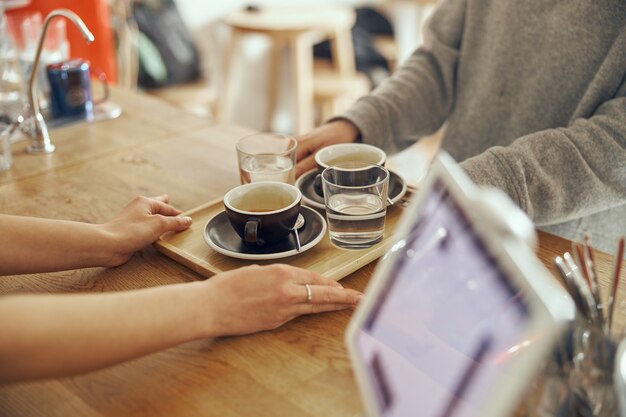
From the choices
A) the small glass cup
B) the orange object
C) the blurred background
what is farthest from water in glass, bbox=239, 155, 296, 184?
the blurred background

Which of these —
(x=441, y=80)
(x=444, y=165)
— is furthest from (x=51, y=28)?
(x=444, y=165)

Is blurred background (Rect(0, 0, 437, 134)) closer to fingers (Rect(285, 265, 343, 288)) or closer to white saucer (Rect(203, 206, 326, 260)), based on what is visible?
white saucer (Rect(203, 206, 326, 260))

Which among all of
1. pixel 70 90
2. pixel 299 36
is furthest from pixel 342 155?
pixel 299 36

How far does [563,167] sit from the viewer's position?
44.2 inches

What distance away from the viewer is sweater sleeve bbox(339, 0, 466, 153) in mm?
1442

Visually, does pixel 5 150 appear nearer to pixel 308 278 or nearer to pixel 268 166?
pixel 268 166

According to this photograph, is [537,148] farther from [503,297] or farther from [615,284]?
[503,297]

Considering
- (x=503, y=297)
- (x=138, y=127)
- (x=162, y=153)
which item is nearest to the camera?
(x=503, y=297)

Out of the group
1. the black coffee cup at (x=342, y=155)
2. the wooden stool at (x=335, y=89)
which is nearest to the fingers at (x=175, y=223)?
the black coffee cup at (x=342, y=155)

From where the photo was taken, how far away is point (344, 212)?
1021 millimetres

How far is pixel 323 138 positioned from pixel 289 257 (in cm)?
39

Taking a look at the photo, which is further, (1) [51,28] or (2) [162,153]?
(1) [51,28]

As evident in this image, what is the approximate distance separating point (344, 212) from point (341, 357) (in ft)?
0.86

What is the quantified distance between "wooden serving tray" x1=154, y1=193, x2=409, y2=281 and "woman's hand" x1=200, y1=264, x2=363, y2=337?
7cm
